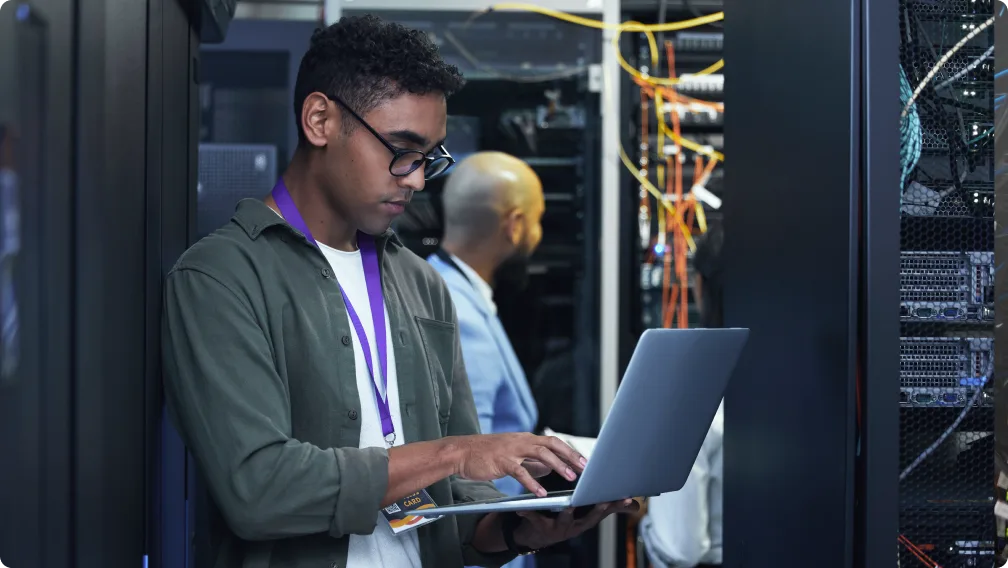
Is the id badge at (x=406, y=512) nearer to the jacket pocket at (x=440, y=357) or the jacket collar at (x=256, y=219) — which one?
the jacket pocket at (x=440, y=357)

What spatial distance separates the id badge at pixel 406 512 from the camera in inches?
46.2

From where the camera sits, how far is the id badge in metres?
1.17

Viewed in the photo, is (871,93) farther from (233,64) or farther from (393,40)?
(233,64)

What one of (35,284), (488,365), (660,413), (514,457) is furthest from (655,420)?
(488,365)

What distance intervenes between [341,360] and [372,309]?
0.12 meters

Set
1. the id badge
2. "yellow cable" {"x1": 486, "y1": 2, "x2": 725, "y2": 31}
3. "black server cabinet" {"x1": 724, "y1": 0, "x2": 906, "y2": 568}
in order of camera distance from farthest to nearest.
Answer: "yellow cable" {"x1": 486, "y1": 2, "x2": 725, "y2": 31}
the id badge
"black server cabinet" {"x1": 724, "y1": 0, "x2": 906, "y2": 568}

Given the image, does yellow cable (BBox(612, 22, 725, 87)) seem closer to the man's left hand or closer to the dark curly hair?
the dark curly hair

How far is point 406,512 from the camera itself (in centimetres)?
121

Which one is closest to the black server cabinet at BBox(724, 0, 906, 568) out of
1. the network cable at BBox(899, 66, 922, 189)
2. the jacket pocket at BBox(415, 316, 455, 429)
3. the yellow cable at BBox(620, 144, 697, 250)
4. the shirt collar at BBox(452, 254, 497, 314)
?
the network cable at BBox(899, 66, 922, 189)

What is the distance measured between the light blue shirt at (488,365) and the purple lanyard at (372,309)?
3.41ft

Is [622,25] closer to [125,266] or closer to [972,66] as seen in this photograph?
[972,66]

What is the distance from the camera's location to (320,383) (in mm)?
1249

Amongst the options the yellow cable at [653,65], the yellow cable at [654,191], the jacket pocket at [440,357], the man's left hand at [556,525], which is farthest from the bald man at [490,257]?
the man's left hand at [556,525]

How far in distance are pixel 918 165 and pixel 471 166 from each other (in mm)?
1926
